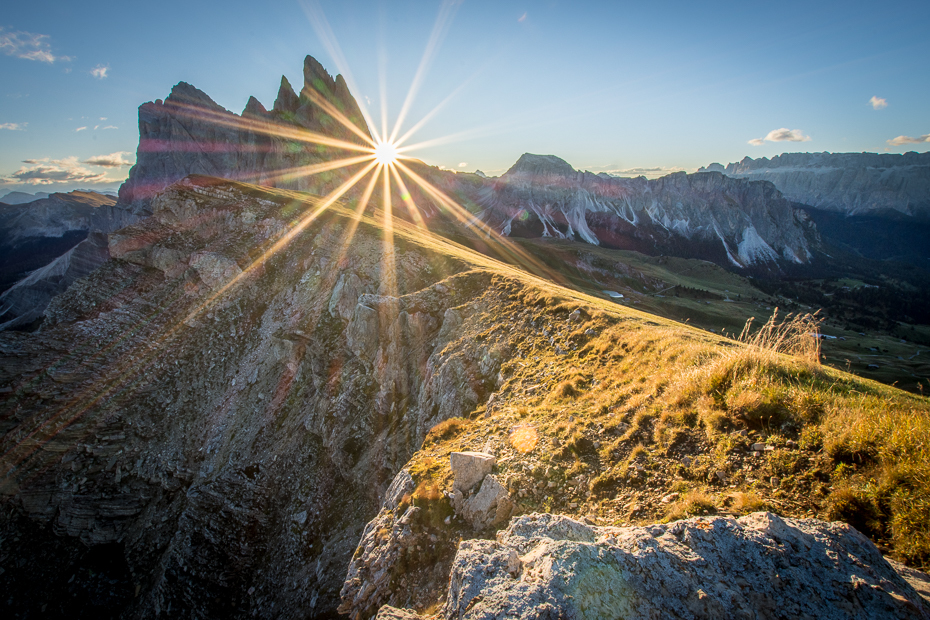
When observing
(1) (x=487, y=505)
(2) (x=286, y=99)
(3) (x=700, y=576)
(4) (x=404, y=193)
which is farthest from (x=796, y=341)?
(4) (x=404, y=193)

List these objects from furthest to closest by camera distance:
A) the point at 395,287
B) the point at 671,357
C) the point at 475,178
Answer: the point at 475,178 < the point at 395,287 < the point at 671,357

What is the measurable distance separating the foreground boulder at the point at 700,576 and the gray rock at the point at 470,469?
322 centimetres

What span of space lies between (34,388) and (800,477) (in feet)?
126

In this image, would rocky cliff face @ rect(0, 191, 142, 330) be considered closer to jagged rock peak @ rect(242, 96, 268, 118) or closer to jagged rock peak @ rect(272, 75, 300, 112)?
jagged rock peak @ rect(242, 96, 268, 118)

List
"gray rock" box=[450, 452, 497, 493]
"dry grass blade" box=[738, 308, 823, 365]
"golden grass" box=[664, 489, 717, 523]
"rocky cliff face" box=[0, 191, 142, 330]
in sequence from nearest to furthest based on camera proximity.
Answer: "golden grass" box=[664, 489, 717, 523] → "dry grass blade" box=[738, 308, 823, 365] → "gray rock" box=[450, 452, 497, 493] → "rocky cliff face" box=[0, 191, 142, 330]

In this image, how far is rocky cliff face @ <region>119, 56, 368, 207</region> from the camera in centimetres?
9944

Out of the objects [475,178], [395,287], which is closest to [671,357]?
[395,287]

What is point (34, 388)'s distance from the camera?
72.9ft

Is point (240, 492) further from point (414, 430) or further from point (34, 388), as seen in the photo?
point (34, 388)

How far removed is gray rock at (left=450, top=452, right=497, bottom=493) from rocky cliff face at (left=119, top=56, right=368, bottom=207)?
101 meters

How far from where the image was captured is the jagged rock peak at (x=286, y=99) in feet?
354

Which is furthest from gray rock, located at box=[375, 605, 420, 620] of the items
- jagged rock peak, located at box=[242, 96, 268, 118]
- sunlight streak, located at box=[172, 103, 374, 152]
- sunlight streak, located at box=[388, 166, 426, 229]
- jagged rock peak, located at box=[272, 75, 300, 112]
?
jagged rock peak, located at box=[242, 96, 268, 118]

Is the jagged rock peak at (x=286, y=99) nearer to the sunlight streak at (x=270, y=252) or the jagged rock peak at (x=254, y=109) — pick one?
the jagged rock peak at (x=254, y=109)

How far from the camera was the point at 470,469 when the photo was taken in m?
9.18
